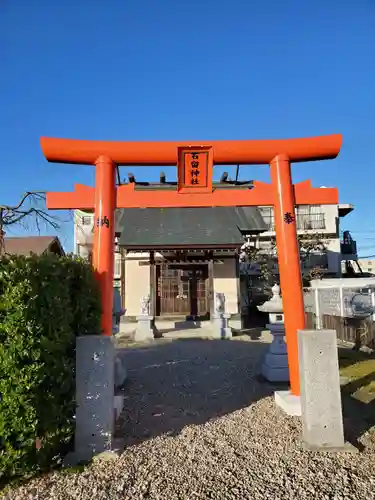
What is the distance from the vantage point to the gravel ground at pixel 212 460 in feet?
9.59

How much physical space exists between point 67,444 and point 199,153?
13.9 feet

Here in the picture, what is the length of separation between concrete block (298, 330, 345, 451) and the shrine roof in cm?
916

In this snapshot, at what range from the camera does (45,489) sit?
300 cm

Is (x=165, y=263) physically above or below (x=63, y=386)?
above

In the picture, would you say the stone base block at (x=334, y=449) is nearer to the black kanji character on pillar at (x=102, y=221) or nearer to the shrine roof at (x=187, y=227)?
the black kanji character on pillar at (x=102, y=221)

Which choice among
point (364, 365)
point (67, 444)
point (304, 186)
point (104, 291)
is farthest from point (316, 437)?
point (364, 365)

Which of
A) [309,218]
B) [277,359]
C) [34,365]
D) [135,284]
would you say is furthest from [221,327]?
[309,218]

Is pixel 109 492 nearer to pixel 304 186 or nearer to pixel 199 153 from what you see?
pixel 199 153

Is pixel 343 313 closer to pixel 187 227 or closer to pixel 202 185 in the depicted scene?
pixel 187 227

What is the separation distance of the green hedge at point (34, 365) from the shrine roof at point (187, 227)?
9408 mm

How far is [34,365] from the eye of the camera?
314cm

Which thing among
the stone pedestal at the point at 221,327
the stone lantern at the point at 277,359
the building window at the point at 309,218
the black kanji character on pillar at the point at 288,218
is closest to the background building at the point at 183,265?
the stone pedestal at the point at 221,327

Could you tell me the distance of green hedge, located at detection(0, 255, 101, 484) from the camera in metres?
3.04

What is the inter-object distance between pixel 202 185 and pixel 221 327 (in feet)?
26.9
